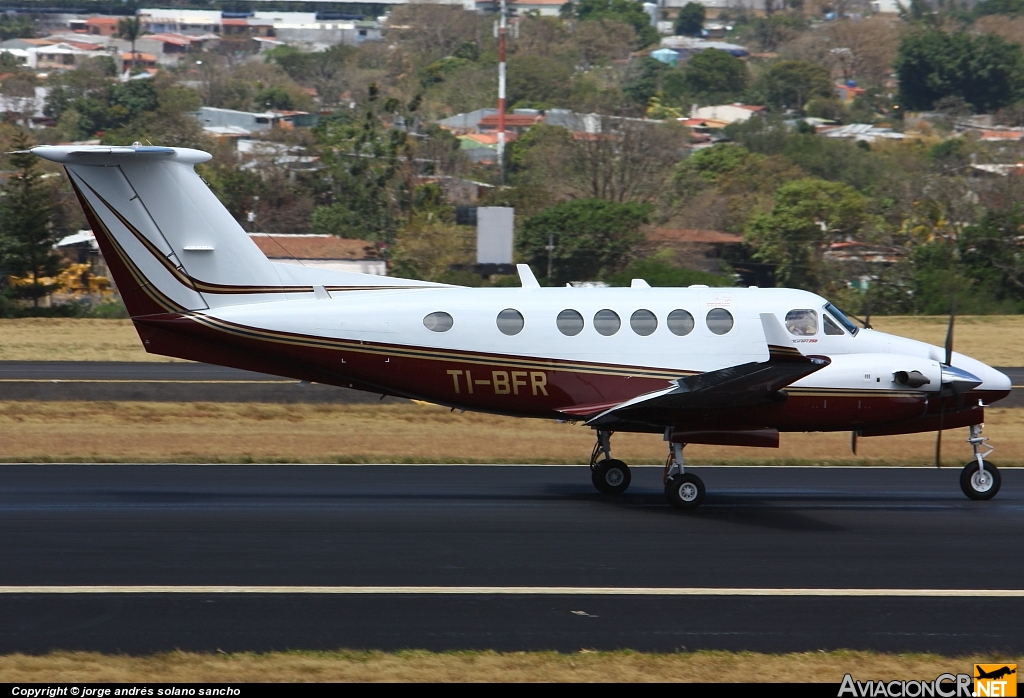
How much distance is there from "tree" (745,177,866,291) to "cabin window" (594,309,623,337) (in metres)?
36.8

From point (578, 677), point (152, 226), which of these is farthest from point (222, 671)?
point (152, 226)

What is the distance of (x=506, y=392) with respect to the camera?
15797 mm

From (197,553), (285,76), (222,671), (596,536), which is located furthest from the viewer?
(285,76)

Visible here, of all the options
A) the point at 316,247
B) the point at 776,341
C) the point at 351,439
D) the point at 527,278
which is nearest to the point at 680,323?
the point at 776,341

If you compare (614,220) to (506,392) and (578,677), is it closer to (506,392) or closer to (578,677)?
(506,392)

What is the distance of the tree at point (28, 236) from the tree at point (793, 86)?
118112mm

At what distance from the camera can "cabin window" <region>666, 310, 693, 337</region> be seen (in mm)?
15789

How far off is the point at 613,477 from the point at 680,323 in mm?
2198

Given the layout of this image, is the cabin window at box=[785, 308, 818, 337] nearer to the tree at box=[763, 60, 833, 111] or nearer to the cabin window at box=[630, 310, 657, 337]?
the cabin window at box=[630, 310, 657, 337]

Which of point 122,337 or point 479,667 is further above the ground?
point 479,667

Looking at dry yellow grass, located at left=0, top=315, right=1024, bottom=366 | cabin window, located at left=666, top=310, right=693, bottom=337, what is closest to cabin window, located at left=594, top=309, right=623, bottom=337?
cabin window, located at left=666, top=310, right=693, bottom=337

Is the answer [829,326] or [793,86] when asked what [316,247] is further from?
[793,86]

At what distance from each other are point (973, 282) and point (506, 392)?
36.9 m

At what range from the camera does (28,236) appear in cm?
5181
